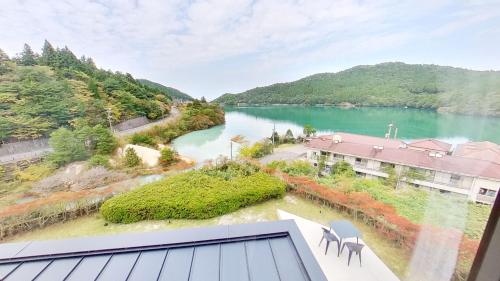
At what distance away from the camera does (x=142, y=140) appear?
7.96 metres

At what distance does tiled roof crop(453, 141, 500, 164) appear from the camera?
0.82 meters

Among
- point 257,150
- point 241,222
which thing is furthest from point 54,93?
point 257,150

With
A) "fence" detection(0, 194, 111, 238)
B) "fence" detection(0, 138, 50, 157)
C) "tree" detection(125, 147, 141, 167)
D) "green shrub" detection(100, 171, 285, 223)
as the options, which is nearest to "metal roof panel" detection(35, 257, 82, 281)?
"green shrub" detection(100, 171, 285, 223)

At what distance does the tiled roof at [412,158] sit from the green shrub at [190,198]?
229cm

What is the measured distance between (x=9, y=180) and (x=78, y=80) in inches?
101

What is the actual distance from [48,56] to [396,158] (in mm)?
6966

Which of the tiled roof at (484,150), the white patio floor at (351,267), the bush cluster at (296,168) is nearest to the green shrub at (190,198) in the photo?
the bush cluster at (296,168)

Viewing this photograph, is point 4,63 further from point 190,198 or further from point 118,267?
point 118,267

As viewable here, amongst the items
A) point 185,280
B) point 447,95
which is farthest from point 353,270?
point 185,280

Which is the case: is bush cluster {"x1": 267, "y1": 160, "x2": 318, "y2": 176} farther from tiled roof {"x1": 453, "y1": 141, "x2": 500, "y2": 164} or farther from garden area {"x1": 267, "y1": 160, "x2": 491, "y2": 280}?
tiled roof {"x1": 453, "y1": 141, "x2": 500, "y2": 164}

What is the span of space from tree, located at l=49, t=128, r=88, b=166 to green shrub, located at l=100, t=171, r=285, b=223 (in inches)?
91.7

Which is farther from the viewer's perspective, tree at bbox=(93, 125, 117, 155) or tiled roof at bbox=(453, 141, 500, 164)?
tree at bbox=(93, 125, 117, 155)

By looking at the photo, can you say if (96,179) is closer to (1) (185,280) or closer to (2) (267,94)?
(1) (185,280)

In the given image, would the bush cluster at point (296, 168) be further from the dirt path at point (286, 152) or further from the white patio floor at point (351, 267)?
the white patio floor at point (351, 267)
